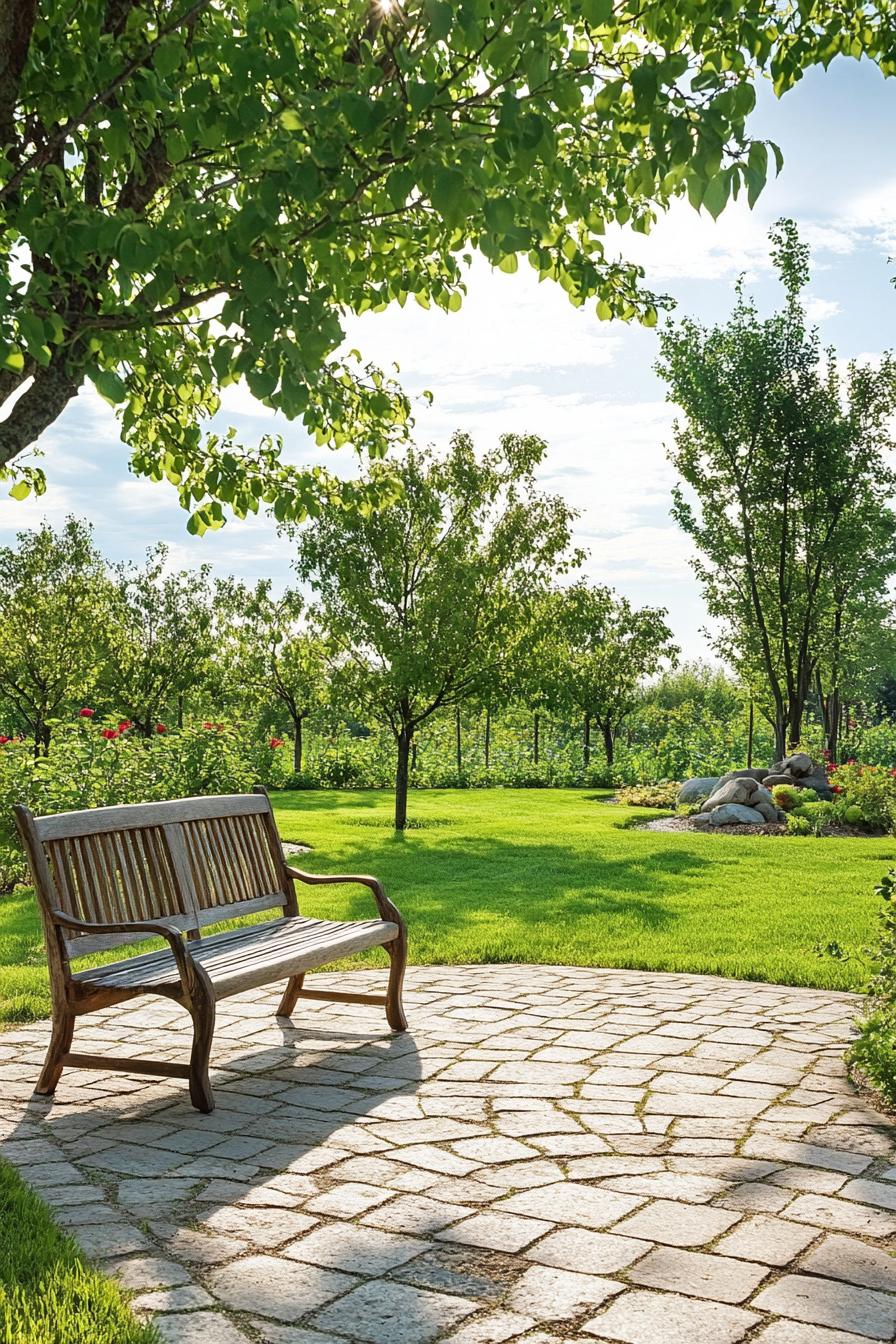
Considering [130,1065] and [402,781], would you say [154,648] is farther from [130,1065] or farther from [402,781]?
[130,1065]

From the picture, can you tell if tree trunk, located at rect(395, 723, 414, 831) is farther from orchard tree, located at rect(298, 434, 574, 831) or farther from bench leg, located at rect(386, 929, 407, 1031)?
bench leg, located at rect(386, 929, 407, 1031)

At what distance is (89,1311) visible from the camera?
288 centimetres

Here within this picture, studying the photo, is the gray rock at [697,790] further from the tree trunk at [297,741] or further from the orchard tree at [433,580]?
the tree trunk at [297,741]

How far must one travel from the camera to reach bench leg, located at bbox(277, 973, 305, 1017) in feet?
21.0

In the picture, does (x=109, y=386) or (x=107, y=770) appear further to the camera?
(x=107, y=770)

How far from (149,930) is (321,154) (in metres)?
3.13

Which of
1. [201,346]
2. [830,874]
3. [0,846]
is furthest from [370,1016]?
[830,874]

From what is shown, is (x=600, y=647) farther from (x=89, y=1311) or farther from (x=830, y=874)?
(x=89, y=1311)

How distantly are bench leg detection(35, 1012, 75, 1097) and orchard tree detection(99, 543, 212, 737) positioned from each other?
19040 millimetres

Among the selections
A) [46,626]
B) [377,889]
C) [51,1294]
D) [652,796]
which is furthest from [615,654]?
[51,1294]

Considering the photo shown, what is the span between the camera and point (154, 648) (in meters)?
24.2

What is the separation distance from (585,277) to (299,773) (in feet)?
75.5

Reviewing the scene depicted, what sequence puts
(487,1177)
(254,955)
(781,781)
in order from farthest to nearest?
(781,781) < (254,955) < (487,1177)

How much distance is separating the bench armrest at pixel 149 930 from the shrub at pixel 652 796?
17.6m
